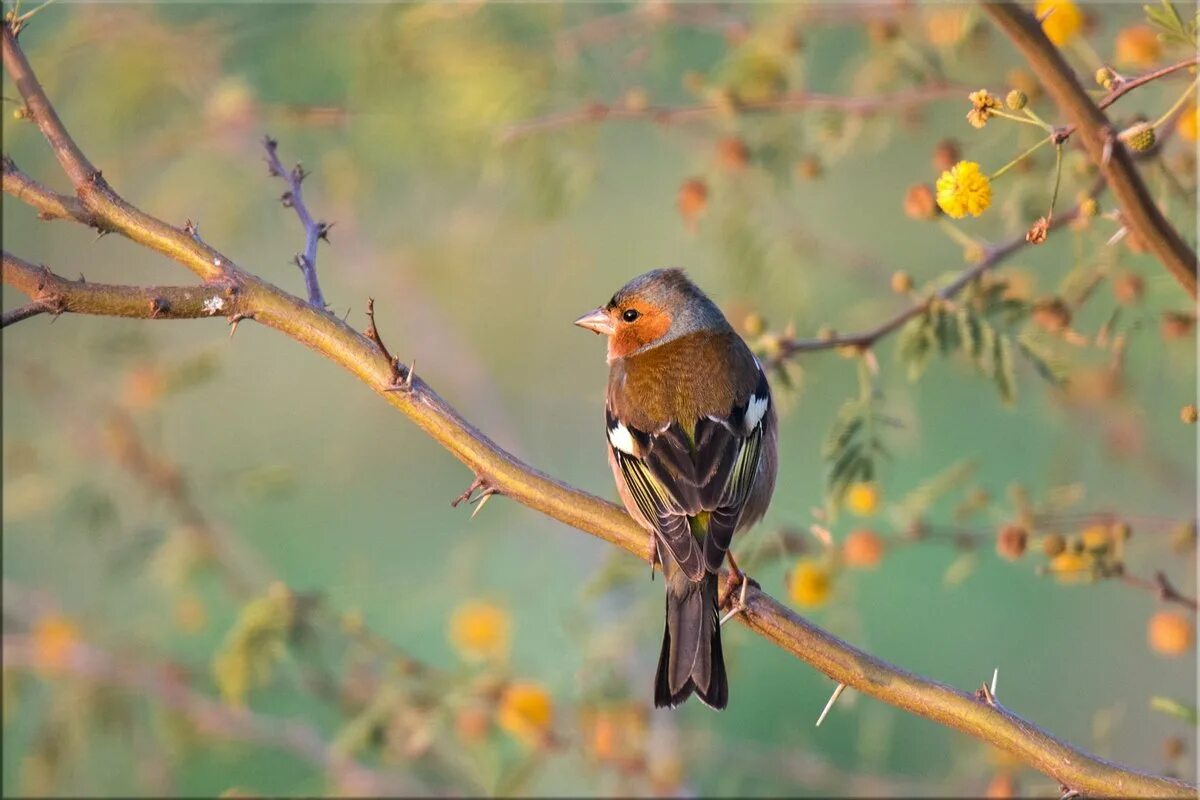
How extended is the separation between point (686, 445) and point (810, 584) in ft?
1.78

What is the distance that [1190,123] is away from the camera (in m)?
3.48

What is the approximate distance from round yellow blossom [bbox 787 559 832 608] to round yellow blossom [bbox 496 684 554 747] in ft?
2.71

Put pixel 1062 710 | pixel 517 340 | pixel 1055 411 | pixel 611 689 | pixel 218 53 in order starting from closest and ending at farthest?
1. pixel 611 689
2. pixel 1055 411
3. pixel 218 53
4. pixel 1062 710
5. pixel 517 340

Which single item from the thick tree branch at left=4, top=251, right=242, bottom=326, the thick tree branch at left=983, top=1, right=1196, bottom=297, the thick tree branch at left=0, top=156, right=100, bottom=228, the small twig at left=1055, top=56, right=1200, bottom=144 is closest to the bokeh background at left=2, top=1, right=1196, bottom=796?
the thick tree branch at left=983, top=1, right=1196, bottom=297

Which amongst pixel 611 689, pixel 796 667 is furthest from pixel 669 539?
pixel 796 667

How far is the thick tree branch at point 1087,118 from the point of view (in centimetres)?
287

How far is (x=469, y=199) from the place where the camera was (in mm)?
6586

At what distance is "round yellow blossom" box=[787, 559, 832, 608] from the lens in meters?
3.83

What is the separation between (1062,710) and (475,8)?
16.2 ft

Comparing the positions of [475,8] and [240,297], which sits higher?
[475,8]

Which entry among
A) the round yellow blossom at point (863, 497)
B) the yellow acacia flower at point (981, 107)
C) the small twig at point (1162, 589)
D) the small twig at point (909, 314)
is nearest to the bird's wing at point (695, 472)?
the round yellow blossom at point (863, 497)

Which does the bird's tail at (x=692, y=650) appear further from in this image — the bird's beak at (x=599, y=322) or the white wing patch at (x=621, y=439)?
the bird's beak at (x=599, y=322)

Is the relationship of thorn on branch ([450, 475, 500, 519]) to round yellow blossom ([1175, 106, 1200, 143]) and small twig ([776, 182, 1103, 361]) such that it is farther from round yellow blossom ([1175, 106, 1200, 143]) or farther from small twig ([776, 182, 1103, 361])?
round yellow blossom ([1175, 106, 1200, 143])

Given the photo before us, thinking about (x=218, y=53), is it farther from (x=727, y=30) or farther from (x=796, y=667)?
(x=796, y=667)
